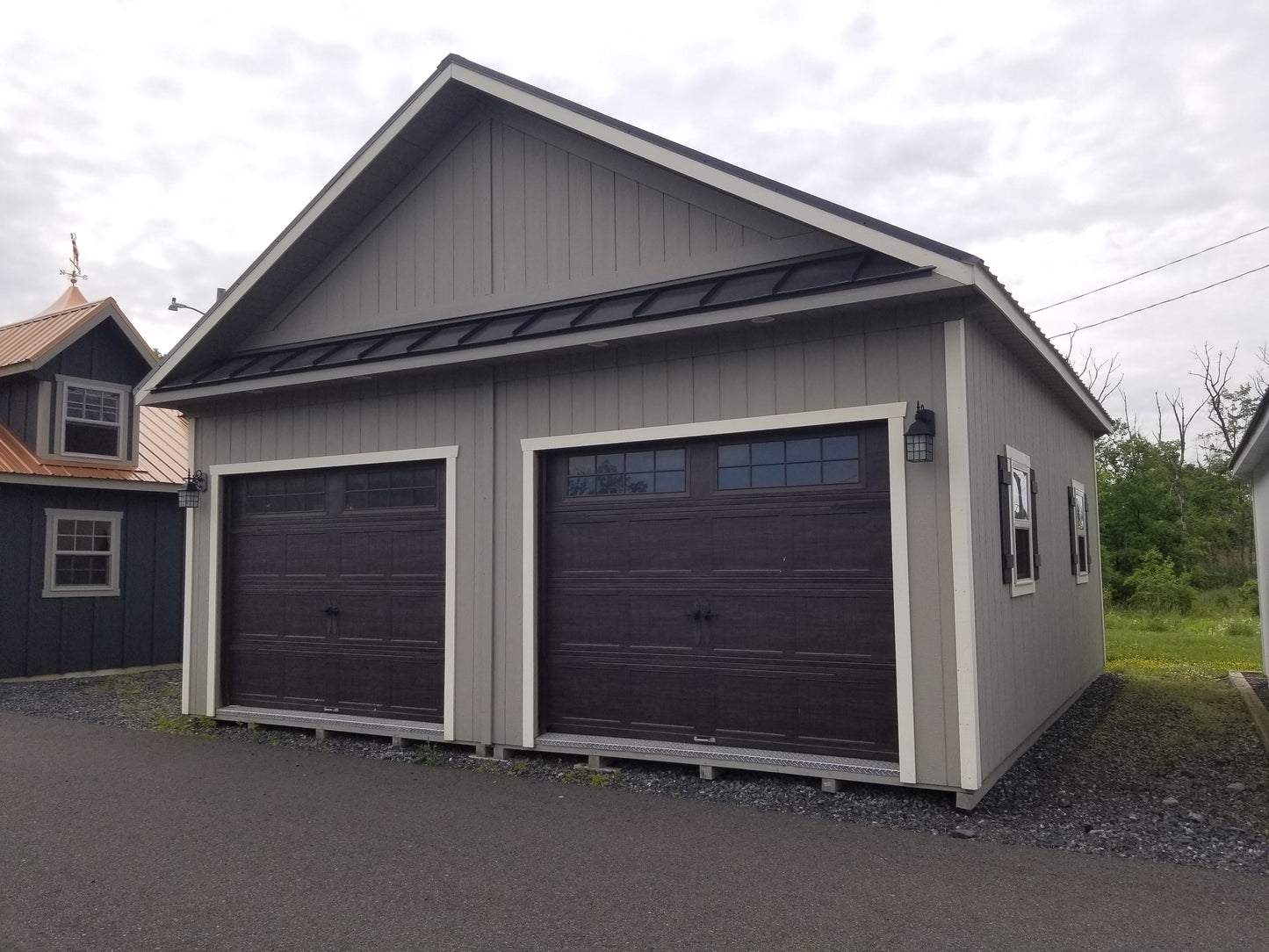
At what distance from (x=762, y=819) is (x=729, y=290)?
3.49 m

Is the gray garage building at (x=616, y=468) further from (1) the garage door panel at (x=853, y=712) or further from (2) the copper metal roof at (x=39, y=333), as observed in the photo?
(2) the copper metal roof at (x=39, y=333)

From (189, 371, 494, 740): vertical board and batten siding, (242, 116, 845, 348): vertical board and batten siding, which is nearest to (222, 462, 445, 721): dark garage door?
(189, 371, 494, 740): vertical board and batten siding

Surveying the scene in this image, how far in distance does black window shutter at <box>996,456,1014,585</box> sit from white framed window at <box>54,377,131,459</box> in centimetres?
1267

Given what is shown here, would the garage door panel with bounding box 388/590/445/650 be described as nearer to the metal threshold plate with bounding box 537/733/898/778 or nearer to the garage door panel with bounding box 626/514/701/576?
the metal threshold plate with bounding box 537/733/898/778

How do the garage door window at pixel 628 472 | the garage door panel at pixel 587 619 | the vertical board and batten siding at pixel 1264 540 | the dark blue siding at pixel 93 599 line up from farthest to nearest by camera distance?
the dark blue siding at pixel 93 599, the vertical board and batten siding at pixel 1264 540, the garage door panel at pixel 587 619, the garage door window at pixel 628 472

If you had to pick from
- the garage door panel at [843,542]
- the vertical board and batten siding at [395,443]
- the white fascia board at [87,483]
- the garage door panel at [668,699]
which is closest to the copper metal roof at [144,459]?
the white fascia board at [87,483]

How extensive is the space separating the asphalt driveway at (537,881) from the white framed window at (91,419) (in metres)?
8.38

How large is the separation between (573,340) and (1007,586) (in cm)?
360

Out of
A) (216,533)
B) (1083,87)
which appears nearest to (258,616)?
(216,533)

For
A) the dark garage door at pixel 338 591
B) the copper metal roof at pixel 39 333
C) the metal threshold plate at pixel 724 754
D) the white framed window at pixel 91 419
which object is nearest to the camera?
the metal threshold plate at pixel 724 754

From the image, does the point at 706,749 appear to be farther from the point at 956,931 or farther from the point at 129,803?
the point at 129,803

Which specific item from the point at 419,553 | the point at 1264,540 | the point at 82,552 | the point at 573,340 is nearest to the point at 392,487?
the point at 419,553

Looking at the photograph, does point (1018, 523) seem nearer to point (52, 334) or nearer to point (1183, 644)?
point (1183, 644)

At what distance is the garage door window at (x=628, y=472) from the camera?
705cm
